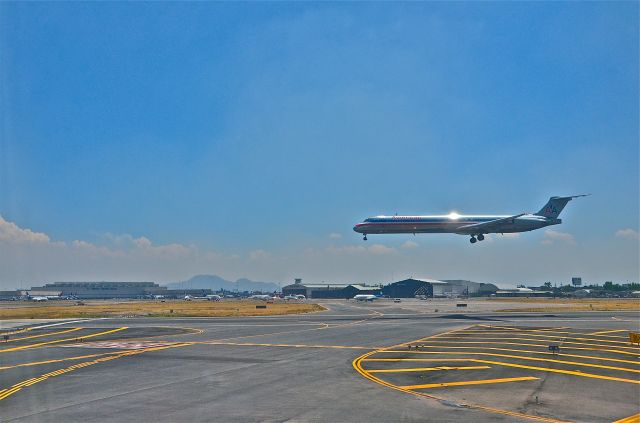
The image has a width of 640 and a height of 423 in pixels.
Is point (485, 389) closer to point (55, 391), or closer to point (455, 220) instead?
point (55, 391)

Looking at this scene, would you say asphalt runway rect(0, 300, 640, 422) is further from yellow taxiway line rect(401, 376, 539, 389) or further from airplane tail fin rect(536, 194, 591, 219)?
airplane tail fin rect(536, 194, 591, 219)

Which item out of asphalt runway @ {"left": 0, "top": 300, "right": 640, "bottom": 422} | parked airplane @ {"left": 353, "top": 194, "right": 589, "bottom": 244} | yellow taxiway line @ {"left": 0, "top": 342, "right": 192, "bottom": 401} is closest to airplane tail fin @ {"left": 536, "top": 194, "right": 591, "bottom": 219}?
parked airplane @ {"left": 353, "top": 194, "right": 589, "bottom": 244}

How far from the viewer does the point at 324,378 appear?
28.1 metres

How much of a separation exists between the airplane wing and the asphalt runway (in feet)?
211

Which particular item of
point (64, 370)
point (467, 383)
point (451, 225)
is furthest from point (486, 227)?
point (64, 370)

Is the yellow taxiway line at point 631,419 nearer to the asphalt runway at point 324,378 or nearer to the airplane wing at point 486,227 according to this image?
the asphalt runway at point 324,378

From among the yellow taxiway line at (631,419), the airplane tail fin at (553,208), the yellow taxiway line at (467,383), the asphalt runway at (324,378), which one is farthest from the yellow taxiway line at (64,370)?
the airplane tail fin at (553,208)

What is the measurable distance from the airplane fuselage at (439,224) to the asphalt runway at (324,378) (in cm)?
6571

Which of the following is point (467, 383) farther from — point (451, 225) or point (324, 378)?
point (451, 225)

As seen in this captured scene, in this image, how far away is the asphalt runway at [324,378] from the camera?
20500 millimetres

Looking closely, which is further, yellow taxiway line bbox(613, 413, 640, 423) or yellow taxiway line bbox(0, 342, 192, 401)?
yellow taxiway line bbox(0, 342, 192, 401)

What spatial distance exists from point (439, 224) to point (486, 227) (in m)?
9.90

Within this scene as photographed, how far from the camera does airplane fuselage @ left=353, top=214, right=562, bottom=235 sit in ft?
380

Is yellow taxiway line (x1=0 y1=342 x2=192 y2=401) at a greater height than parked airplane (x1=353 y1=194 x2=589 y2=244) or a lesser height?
lesser
